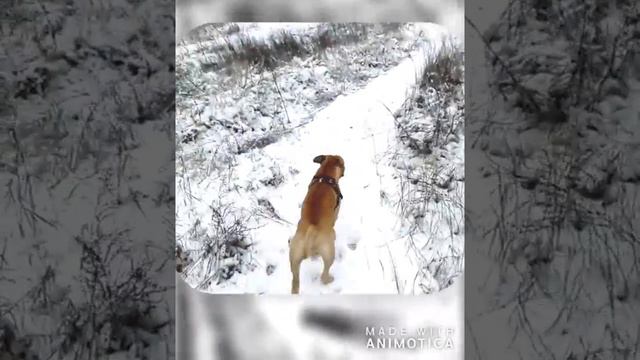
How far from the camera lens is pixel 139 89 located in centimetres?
144

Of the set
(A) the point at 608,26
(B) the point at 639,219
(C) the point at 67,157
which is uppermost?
(A) the point at 608,26

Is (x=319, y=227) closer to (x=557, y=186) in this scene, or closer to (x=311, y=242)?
(x=311, y=242)

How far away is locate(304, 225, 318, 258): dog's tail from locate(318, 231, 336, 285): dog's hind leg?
0.04 ft

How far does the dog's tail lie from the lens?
4.70 feet

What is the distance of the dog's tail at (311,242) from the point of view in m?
1.43

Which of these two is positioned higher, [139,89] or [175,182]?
[139,89]

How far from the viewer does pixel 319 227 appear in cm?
144

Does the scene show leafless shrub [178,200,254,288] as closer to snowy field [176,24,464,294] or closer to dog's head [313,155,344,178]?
snowy field [176,24,464,294]

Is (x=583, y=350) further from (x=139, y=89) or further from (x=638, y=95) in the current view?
(x=139, y=89)

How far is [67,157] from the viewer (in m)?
1.44

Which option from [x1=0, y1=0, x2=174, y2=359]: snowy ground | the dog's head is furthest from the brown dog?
[x1=0, y1=0, x2=174, y2=359]: snowy ground

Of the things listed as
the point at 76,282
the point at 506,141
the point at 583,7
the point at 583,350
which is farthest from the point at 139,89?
the point at 583,350

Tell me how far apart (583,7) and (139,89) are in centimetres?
87

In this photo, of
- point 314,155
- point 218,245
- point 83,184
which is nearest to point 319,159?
point 314,155
